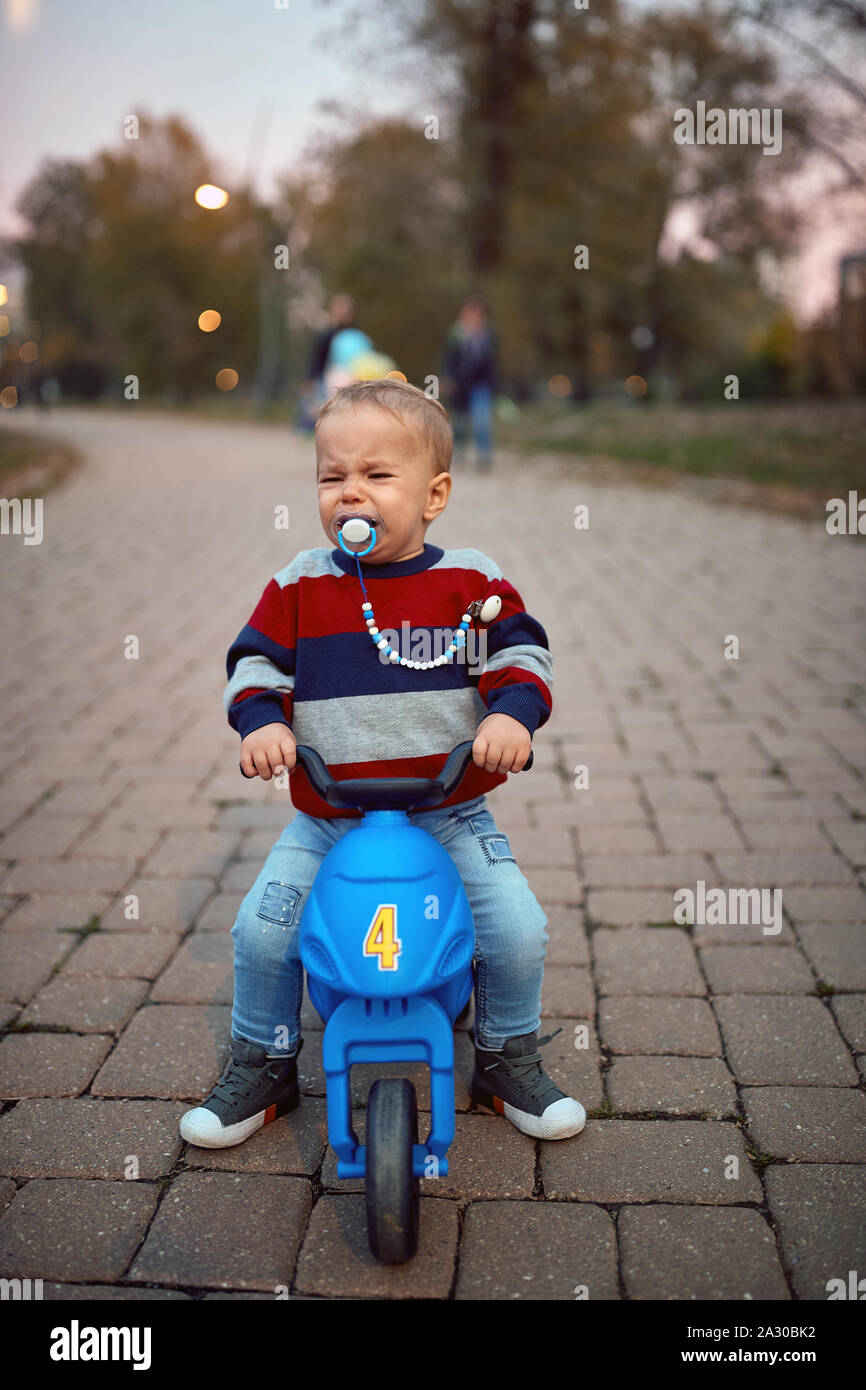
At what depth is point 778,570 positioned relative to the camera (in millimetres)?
7520

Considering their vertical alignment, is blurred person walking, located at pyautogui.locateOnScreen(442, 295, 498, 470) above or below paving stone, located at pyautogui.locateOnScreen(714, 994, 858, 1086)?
above

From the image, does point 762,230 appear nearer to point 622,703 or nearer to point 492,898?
point 622,703

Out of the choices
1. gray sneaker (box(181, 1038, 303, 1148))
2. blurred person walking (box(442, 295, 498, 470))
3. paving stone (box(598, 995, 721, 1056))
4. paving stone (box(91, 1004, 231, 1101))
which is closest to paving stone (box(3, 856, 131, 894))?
paving stone (box(91, 1004, 231, 1101))

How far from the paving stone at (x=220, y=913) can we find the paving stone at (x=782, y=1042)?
50.9 inches

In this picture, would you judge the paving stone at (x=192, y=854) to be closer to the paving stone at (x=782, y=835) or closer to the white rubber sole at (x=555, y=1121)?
the white rubber sole at (x=555, y=1121)

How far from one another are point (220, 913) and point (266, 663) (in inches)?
44.7

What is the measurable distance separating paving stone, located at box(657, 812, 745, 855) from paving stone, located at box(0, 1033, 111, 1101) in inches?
70.9

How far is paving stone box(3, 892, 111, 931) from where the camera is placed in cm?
292

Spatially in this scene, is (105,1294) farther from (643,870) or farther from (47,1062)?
(643,870)

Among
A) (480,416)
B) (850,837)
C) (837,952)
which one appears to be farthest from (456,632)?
(480,416)

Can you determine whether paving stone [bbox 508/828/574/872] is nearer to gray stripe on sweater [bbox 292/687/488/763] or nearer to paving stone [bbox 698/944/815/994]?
paving stone [bbox 698/944/815/994]
